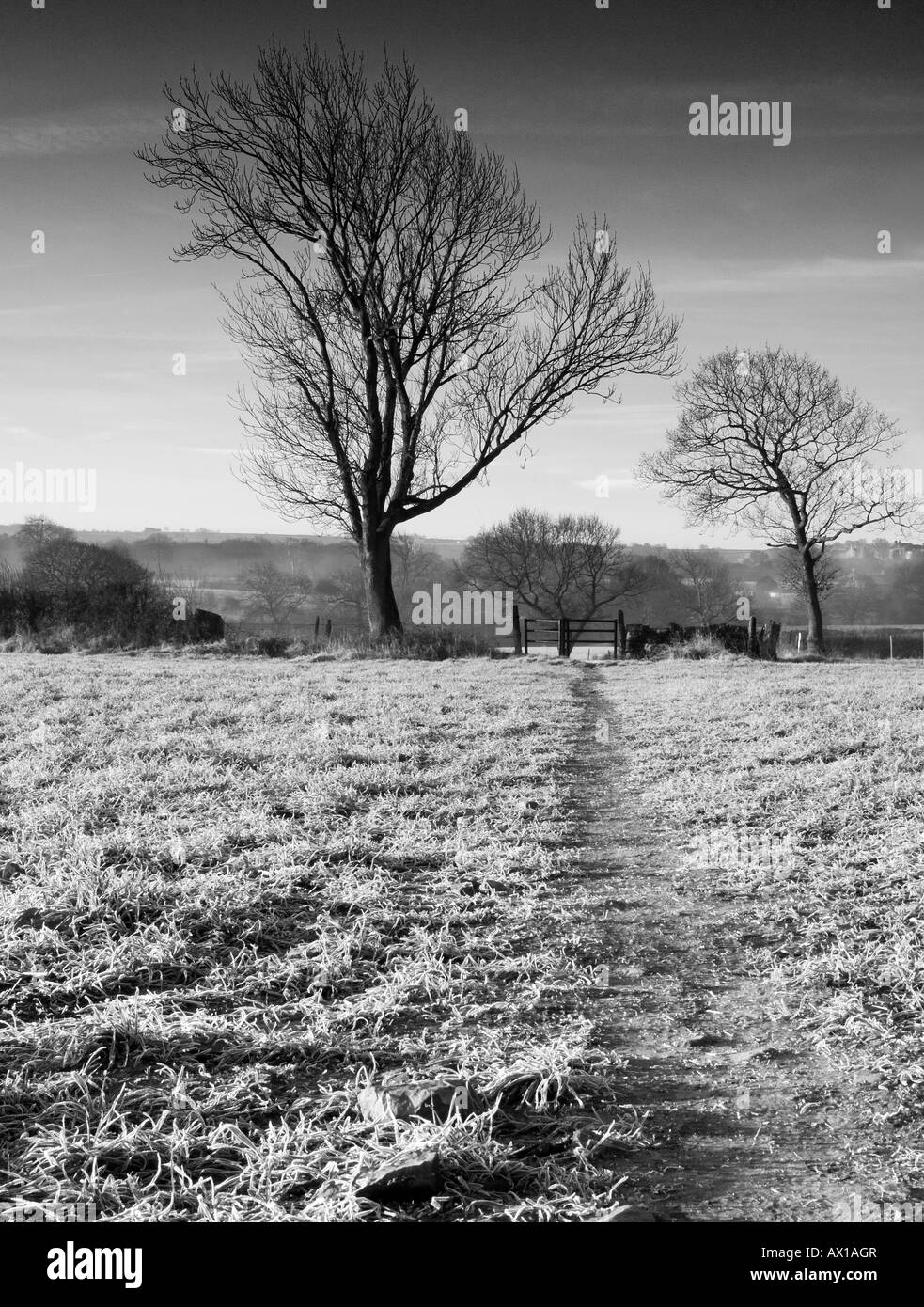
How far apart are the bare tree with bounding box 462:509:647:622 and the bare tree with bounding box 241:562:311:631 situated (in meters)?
14.8

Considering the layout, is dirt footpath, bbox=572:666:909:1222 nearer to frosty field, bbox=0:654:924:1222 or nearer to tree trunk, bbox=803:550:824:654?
frosty field, bbox=0:654:924:1222

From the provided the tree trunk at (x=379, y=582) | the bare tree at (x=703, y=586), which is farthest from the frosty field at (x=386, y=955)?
the bare tree at (x=703, y=586)

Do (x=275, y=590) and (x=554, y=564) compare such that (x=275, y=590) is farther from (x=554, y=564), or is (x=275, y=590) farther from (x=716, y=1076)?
(x=716, y=1076)

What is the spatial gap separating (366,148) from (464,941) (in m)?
Result: 20.1

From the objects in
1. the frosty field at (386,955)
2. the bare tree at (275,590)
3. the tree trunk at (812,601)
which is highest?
the bare tree at (275,590)

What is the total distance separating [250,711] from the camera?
8.72 m

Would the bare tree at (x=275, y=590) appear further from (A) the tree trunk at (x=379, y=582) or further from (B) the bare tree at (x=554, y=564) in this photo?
(A) the tree trunk at (x=379, y=582)

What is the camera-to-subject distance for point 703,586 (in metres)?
72.4

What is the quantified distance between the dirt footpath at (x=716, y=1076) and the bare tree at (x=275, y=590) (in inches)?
2454

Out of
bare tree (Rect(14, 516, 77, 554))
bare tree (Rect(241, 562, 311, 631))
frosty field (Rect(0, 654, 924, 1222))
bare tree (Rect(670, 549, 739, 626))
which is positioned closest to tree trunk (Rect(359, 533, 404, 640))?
frosty field (Rect(0, 654, 924, 1222))

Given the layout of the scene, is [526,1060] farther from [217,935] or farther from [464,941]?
[217,935]

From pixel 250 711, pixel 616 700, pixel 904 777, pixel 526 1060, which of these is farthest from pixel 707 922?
pixel 616 700

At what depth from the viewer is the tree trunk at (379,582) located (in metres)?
21.5

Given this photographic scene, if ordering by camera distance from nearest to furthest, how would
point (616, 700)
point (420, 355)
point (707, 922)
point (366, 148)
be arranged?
point (707, 922), point (616, 700), point (366, 148), point (420, 355)
